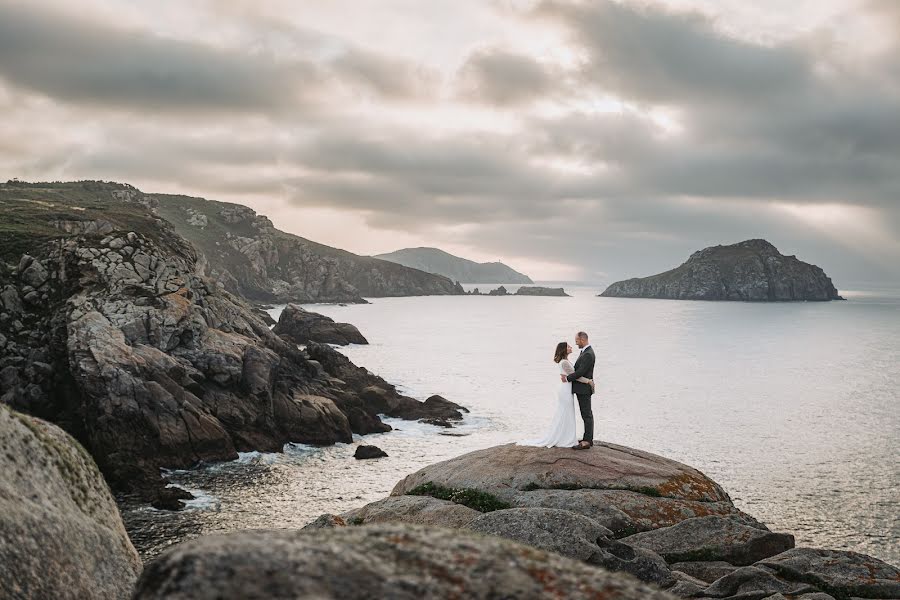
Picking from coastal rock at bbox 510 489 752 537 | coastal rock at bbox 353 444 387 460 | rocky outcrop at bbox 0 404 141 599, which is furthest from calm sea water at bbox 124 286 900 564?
rocky outcrop at bbox 0 404 141 599

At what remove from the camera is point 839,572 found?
14758mm

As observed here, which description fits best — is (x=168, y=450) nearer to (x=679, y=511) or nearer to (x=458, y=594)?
(x=679, y=511)

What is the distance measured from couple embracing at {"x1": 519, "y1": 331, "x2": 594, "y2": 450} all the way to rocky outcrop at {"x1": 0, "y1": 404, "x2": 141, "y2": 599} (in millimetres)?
14235

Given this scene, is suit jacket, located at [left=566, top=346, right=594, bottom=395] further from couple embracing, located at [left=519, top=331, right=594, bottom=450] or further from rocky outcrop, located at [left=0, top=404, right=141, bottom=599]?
rocky outcrop, located at [left=0, top=404, right=141, bottom=599]

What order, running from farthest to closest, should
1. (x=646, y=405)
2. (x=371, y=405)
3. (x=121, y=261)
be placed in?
1. (x=646, y=405)
2. (x=371, y=405)
3. (x=121, y=261)

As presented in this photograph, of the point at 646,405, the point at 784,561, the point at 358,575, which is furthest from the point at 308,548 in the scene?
the point at 646,405

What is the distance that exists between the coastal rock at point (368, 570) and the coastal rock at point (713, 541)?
531 inches

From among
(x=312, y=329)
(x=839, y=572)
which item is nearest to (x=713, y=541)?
(x=839, y=572)

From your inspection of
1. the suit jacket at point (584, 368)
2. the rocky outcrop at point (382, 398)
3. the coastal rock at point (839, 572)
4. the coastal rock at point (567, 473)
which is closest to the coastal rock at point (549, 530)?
the coastal rock at point (839, 572)

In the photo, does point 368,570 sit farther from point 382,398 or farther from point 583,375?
point 382,398

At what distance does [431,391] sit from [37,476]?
221 feet

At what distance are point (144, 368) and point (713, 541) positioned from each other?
39.7m

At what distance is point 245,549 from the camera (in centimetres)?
423

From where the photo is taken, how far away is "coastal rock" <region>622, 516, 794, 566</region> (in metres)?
16.7
